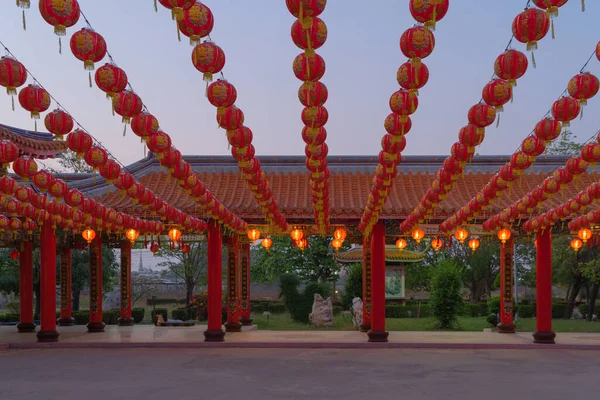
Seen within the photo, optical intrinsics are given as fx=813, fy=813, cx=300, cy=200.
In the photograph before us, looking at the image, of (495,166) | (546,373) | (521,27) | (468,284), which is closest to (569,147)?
(468,284)

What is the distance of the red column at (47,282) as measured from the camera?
18.4m

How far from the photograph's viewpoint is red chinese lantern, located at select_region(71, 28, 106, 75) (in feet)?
25.5

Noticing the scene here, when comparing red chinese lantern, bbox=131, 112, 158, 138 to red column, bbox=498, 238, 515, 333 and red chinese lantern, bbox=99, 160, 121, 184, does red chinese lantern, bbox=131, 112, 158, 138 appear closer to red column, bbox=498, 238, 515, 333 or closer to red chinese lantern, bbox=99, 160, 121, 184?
red chinese lantern, bbox=99, 160, 121, 184

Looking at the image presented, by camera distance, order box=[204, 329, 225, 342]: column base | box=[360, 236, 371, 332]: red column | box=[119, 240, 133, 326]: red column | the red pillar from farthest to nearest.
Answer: box=[119, 240, 133, 326]: red column, the red pillar, box=[360, 236, 371, 332]: red column, box=[204, 329, 225, 342]: column base

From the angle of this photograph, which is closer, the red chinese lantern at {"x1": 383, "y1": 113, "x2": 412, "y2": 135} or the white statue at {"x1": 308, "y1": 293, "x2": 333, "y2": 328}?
the red chinese lantern at {"x1": 383, "y1": 113, "x2": 412, "y2": 135}

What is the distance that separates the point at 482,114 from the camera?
32.0ft

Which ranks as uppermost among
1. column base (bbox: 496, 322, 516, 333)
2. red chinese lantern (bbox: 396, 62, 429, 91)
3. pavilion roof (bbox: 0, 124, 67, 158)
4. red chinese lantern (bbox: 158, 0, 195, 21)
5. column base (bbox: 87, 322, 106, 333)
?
pavilion roof (bbox: 0, 124, 67, 158)

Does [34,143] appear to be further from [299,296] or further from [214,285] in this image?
[299,296]

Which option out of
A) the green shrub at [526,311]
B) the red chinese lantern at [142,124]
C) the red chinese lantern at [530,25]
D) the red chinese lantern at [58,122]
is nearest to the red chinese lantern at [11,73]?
the red chinese lantern at [58,122]

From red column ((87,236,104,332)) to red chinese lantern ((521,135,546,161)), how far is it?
13.8 metres

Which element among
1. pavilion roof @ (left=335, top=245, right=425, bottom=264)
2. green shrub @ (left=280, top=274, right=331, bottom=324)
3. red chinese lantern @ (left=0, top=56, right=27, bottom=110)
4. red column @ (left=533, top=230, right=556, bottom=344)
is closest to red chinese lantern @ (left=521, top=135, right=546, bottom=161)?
red chinese lantern @ (left=0, top=56, right=27, bottom=110)

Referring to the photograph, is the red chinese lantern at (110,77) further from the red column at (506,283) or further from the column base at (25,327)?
the column base at (25,327)

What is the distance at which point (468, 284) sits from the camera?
43281 mm

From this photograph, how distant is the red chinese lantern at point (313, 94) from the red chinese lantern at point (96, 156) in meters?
3.85
